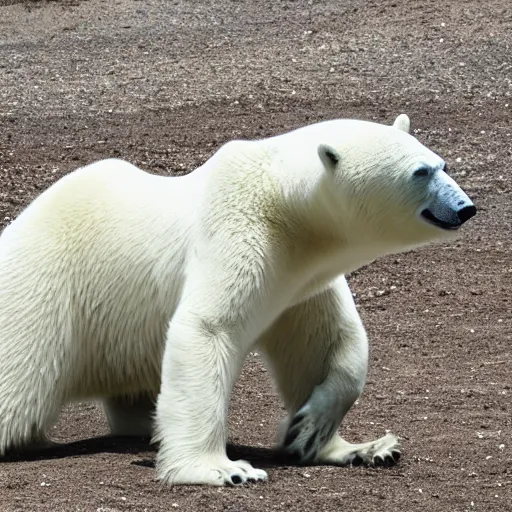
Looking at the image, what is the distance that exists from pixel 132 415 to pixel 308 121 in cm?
540

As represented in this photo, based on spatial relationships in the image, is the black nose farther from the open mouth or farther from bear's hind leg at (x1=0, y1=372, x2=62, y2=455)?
bear's hind leg at (x1=0, y1=372, x2=62, y2=455)

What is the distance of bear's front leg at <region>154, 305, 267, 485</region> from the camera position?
4848 millimetres

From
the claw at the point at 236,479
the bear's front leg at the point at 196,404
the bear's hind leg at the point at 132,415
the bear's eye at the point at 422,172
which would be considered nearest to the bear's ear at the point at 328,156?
the bear's eye at the point at 422,172

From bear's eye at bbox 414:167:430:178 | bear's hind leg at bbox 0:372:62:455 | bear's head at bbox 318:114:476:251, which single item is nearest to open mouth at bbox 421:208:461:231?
bear's head at bbox 318:114:476:251

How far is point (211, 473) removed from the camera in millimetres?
4797

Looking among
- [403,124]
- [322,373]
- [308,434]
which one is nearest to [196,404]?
[308,434]

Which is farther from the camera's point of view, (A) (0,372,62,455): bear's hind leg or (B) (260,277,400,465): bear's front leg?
(A) (0,372,62,455): bear's hind leg

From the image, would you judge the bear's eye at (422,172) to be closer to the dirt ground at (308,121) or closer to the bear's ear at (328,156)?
the bear's ear at (328,156)

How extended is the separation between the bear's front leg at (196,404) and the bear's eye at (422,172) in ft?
3.02

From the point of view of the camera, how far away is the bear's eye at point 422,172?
188 inches

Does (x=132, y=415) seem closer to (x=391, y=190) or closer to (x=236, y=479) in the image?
(x=236, y=479)

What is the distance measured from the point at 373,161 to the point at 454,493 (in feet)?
4.30

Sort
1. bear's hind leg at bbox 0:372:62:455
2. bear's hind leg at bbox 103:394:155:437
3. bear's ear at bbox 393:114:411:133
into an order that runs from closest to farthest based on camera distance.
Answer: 1. bear's ear at bbox 393:114:411:133
2. bear's hind leg at bbox 0:372:62:455
3. bear's hind leg at bbox 103:394:155:437

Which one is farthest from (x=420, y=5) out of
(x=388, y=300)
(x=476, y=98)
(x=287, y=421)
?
(x=287, y=421)
